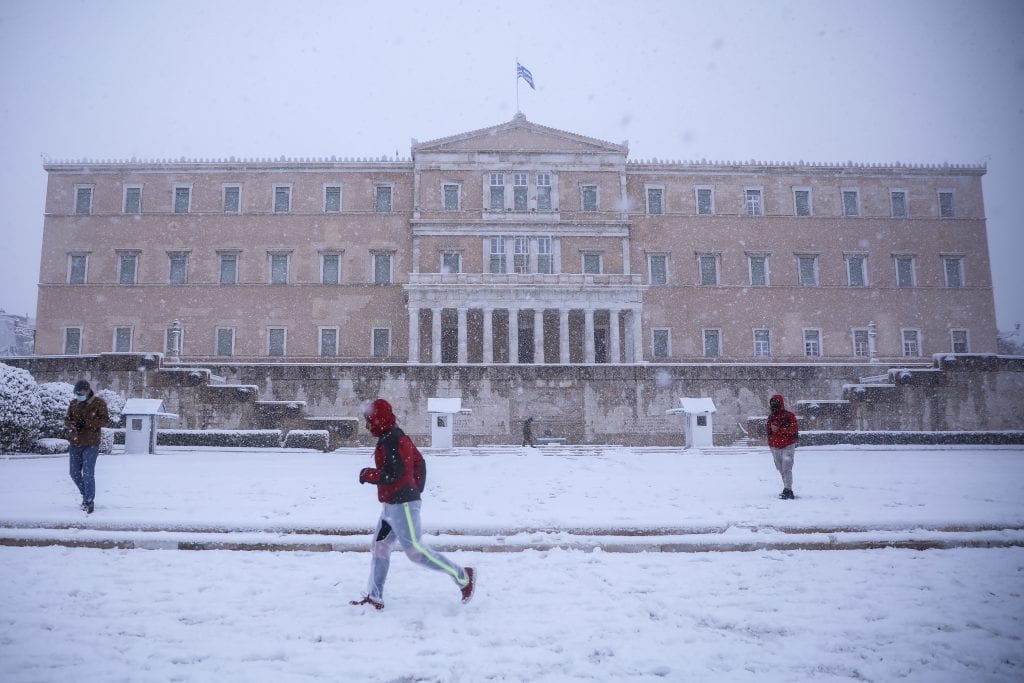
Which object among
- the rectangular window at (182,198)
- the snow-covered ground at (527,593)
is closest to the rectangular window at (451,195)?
the rectangular window at (182,198)

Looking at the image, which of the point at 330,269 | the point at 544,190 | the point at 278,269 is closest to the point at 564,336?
the point at 544,190

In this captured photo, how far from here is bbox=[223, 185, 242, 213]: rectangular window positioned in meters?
38.8

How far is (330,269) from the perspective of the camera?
125 ft

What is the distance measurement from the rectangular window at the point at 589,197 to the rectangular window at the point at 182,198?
2285 centimetres

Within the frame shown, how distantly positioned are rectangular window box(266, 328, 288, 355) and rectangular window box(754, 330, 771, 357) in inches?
1049

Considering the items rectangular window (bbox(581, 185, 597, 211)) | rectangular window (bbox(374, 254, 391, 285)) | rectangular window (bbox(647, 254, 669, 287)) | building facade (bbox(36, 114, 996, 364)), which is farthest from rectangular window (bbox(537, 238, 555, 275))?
rectangular window (bbox(374, 254, 391, 285))

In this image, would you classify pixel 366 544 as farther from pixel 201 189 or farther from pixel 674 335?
pixel 201 189

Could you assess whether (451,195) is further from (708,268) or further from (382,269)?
(708,268)

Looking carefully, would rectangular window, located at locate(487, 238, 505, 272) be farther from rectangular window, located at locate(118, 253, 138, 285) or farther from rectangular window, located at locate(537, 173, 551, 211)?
rectangular window, located at locate(118, 253, 138, 285)

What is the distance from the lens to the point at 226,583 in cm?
602

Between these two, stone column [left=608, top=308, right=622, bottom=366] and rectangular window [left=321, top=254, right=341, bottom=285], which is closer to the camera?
A: stone column [left=608, top=308, right=622, bottom=366]

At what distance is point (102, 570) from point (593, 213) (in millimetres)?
33854

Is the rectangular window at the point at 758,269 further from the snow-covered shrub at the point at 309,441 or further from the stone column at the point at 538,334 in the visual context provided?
the snow-covered shrub at the point at 309,441

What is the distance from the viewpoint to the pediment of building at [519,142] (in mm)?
37812
